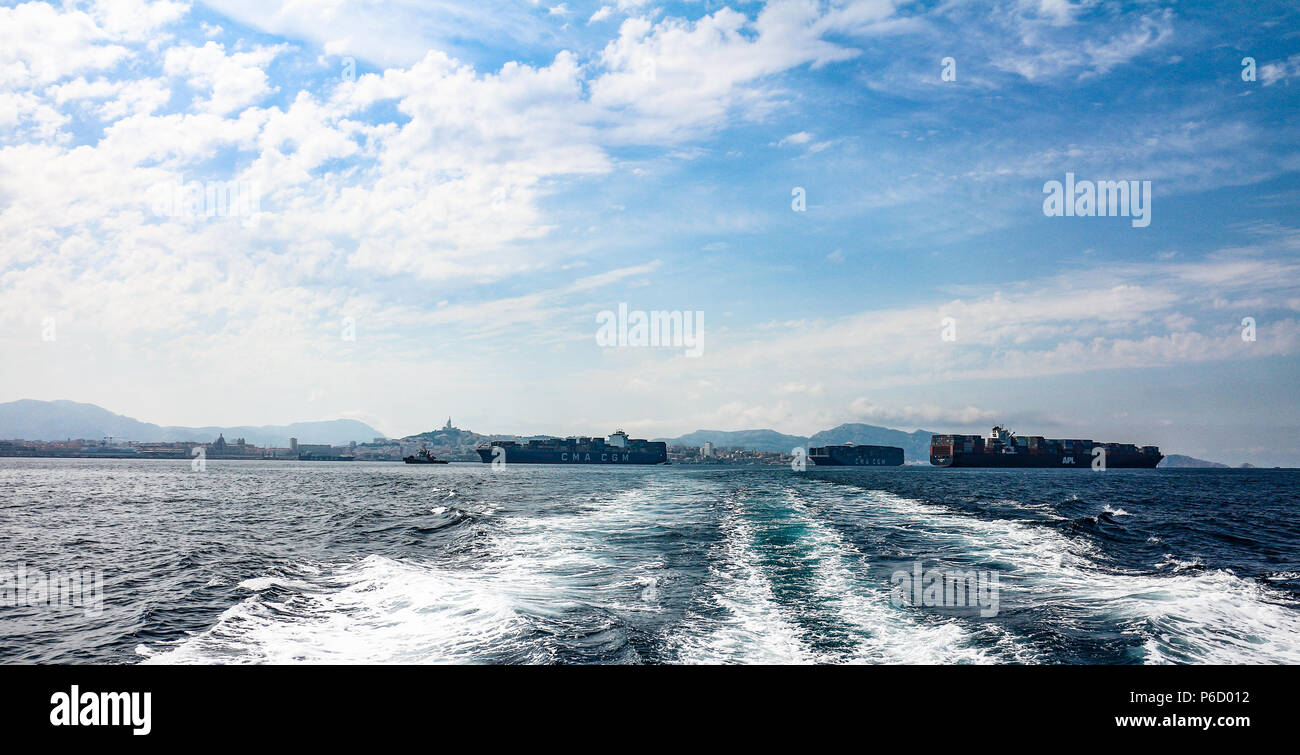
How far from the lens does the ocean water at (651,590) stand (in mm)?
14430

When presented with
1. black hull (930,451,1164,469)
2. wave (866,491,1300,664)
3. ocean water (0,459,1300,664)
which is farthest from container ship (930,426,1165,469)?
wave (866,491,1300,664)

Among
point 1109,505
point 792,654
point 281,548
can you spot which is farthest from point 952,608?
point 1109,505

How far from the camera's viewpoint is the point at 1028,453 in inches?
7072

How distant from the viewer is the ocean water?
14430mm

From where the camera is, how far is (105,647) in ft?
48.9

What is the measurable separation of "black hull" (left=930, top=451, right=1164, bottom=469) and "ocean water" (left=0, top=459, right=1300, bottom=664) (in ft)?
487
